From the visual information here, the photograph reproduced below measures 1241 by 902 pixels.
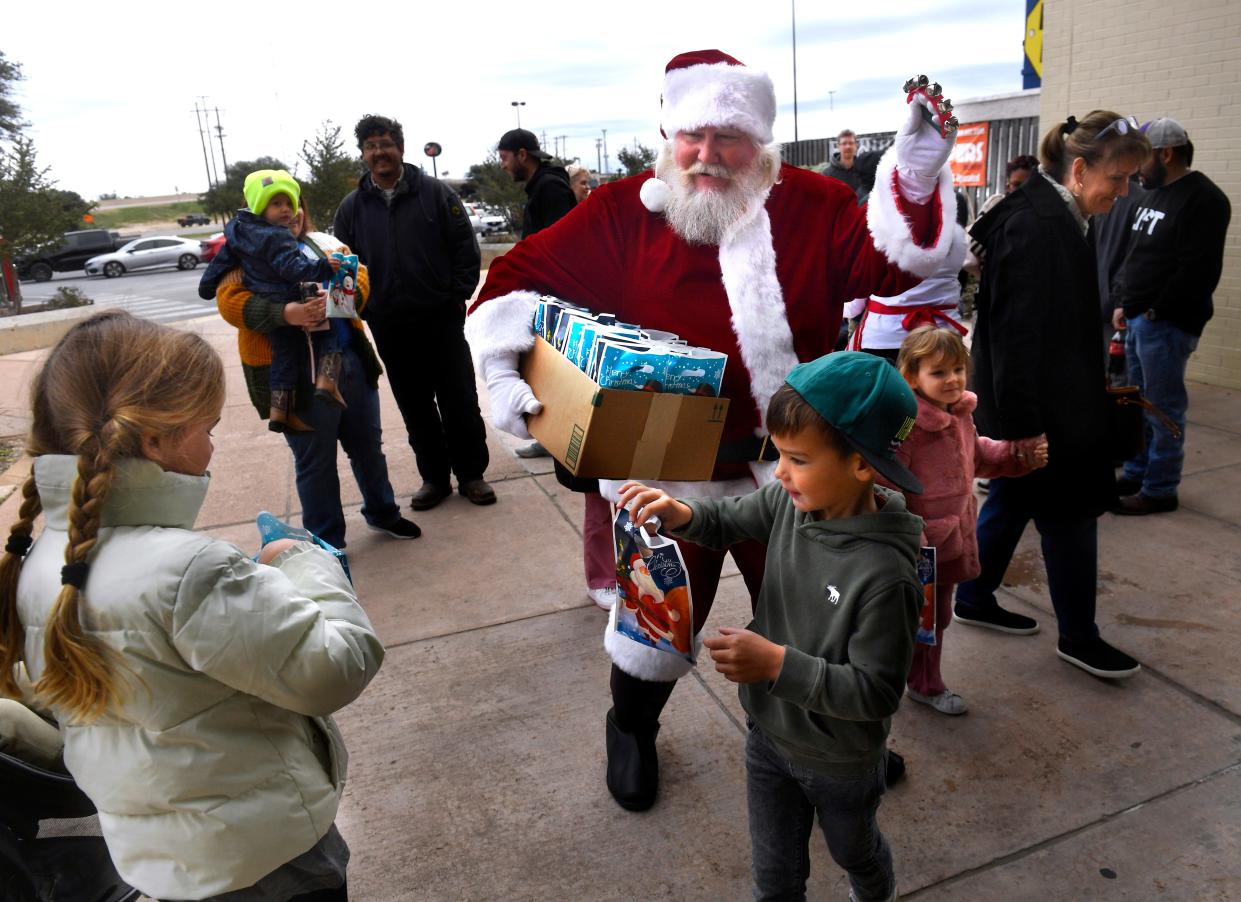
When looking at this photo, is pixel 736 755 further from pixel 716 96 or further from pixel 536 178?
pixel 536 178

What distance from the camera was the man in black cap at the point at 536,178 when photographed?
5531mm

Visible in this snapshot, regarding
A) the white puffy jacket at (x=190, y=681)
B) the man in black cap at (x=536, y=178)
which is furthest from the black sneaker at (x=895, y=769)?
the man in black cap at (x=536, y=178)

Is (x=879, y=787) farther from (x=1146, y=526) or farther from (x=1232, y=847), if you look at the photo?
(x=1146, y=526)

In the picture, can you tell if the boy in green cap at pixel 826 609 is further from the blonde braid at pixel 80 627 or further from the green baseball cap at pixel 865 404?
the blonde braid at pixel 80 627

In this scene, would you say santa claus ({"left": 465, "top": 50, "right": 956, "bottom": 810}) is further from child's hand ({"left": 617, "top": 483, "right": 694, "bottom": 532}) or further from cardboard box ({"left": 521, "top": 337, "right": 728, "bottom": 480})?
child's hand ({"left": 617, "top": 483, "right": 694, "bottom": 532})

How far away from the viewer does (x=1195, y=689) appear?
3.05 m

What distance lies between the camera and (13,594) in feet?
4.88

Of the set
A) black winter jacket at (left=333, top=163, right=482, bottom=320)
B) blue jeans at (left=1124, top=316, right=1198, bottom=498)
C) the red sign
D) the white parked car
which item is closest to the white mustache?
black winter jacket at (left=333, top=163, right=482, bottom=320)

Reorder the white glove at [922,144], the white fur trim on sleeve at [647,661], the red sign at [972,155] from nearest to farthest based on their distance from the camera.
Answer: the white glove at [922,144] < the white fur trim on sleeve at [647,661] < the red sign at [972,155]

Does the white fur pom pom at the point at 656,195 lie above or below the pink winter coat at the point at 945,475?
above

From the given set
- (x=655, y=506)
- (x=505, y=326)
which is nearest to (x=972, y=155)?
(x=505, y=326)

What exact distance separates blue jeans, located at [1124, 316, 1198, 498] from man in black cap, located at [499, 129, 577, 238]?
3332mm

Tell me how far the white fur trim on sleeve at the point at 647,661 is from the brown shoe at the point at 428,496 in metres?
2.79

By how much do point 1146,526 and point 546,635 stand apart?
119 inches
